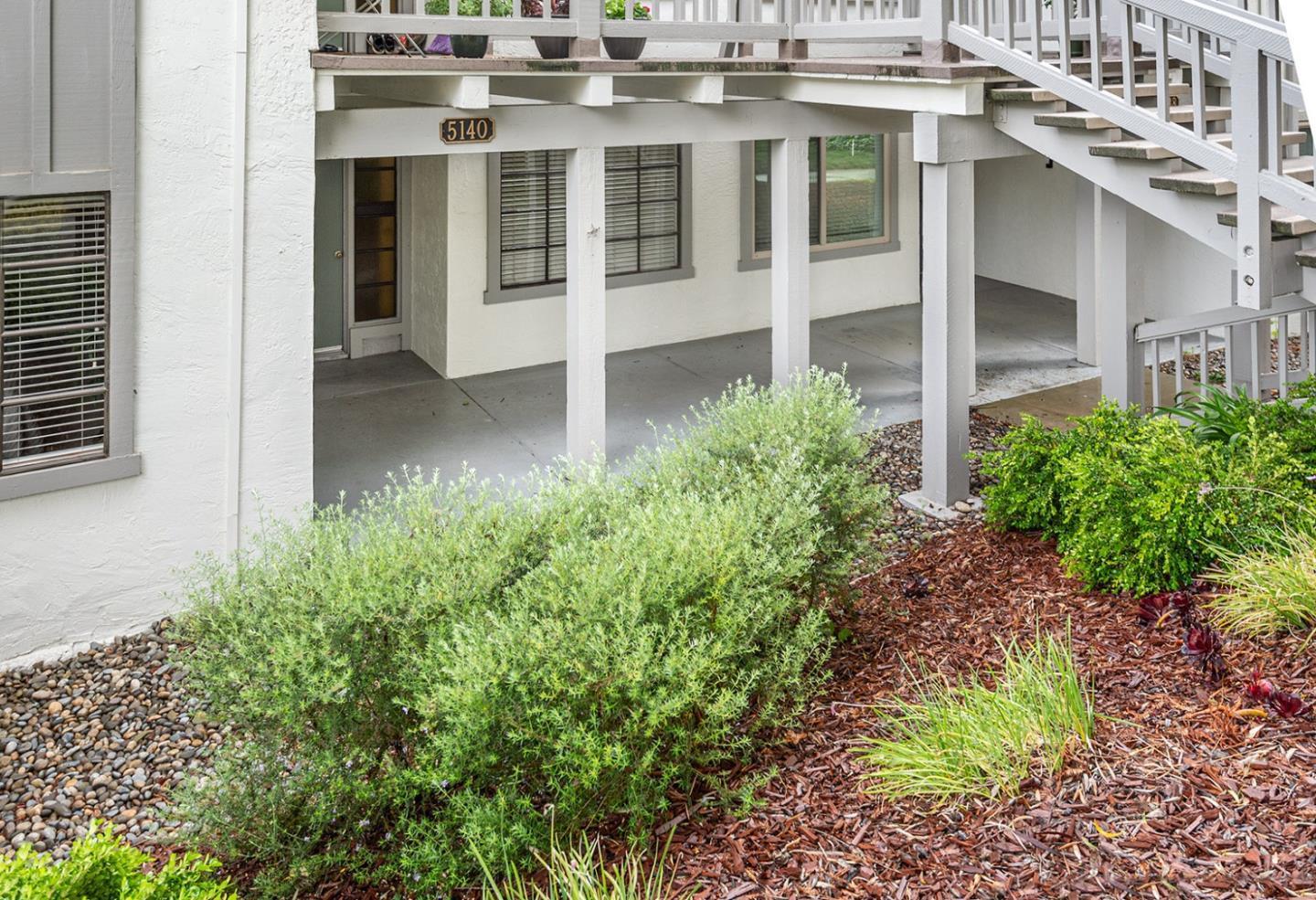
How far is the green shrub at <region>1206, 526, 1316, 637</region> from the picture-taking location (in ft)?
14.8

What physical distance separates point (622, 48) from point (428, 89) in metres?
1.26

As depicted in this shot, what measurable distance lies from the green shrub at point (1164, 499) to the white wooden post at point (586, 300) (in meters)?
3.24

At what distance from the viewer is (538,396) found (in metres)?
10.3

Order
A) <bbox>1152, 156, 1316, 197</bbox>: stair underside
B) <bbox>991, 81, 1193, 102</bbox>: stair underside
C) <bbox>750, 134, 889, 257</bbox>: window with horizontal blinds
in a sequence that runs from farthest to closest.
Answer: <bbox>750, 134, 889, 257</bbox>: window with horizontal blinds
<bbox>991, 81, 1193, 102</bbox>: stair underside
<bbox>1152, 156, 1316, 197</bbox>: stair underside

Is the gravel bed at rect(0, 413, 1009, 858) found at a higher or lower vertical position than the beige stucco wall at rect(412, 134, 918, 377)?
lower

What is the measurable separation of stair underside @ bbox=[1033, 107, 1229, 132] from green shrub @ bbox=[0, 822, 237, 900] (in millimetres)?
5679

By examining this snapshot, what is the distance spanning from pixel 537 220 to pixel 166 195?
202 inches

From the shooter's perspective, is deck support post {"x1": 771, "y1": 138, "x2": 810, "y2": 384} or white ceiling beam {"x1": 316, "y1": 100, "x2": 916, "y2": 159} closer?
white ceiling beam {"x1": 316, "y1": 100, "x2": 916, "y2": 159}

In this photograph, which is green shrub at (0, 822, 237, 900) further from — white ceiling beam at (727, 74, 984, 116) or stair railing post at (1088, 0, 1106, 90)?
white ceiling beam at (727, 74, 984, 116)

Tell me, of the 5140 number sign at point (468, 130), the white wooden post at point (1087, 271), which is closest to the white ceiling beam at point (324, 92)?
the 5140 number sign at point (468, 130)

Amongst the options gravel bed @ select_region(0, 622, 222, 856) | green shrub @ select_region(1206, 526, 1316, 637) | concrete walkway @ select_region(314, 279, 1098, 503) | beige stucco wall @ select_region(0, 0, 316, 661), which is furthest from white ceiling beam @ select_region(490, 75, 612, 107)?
green shrub @ select_region(1206, 526, 1316, 637)

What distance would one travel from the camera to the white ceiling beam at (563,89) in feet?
24.6

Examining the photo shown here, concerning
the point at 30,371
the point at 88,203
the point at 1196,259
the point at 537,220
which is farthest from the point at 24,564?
the point at 1196,259

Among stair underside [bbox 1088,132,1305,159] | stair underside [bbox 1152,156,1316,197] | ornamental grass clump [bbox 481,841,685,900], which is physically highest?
stair underside [bbox 1088,132,1305,159]
